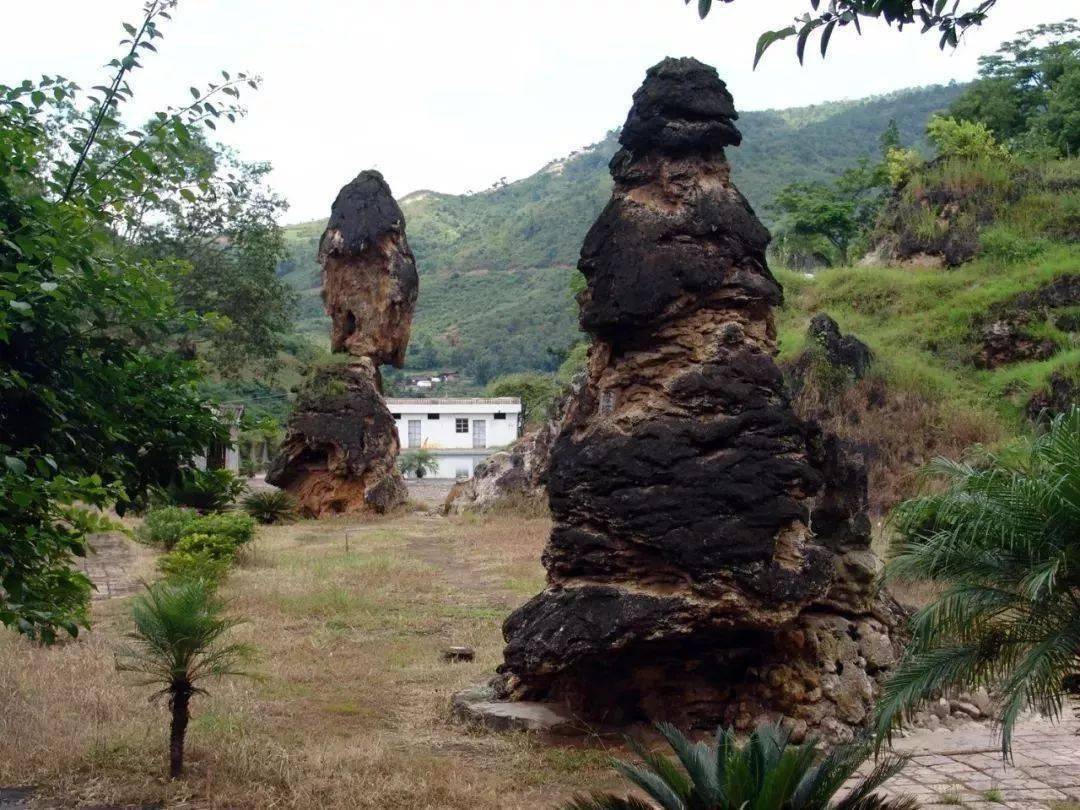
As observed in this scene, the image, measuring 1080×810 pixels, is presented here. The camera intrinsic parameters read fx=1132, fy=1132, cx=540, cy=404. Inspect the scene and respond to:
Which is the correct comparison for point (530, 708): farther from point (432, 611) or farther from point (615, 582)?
point (432, 611)

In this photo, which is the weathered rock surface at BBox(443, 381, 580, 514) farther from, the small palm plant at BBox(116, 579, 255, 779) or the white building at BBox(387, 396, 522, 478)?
the white building at BBox(387, 396, 522, 478)

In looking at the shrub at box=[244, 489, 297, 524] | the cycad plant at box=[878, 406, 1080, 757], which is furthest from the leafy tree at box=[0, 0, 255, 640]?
the shrub at box=[244, 489, 297, 524]

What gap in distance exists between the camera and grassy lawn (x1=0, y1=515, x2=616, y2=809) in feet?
20.4

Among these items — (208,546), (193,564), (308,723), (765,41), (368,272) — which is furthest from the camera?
(368,272)

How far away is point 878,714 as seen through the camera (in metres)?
5.71

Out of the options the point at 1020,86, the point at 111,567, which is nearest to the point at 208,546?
the point at 111,567

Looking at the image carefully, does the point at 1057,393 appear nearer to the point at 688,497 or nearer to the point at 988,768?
the point at 988,768

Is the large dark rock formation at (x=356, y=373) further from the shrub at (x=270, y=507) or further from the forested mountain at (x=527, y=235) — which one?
the forested mountain at (x=527, y=235)

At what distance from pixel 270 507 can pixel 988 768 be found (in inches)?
727

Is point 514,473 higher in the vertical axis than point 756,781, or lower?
lower

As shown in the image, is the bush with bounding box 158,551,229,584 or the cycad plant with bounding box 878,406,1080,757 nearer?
the cycad plant with bounding box 878,406,1080,757

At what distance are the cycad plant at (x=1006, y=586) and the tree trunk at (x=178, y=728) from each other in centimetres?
383

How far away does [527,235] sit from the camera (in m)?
83.3

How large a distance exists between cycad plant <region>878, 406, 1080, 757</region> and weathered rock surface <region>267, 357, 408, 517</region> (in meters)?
19.2
